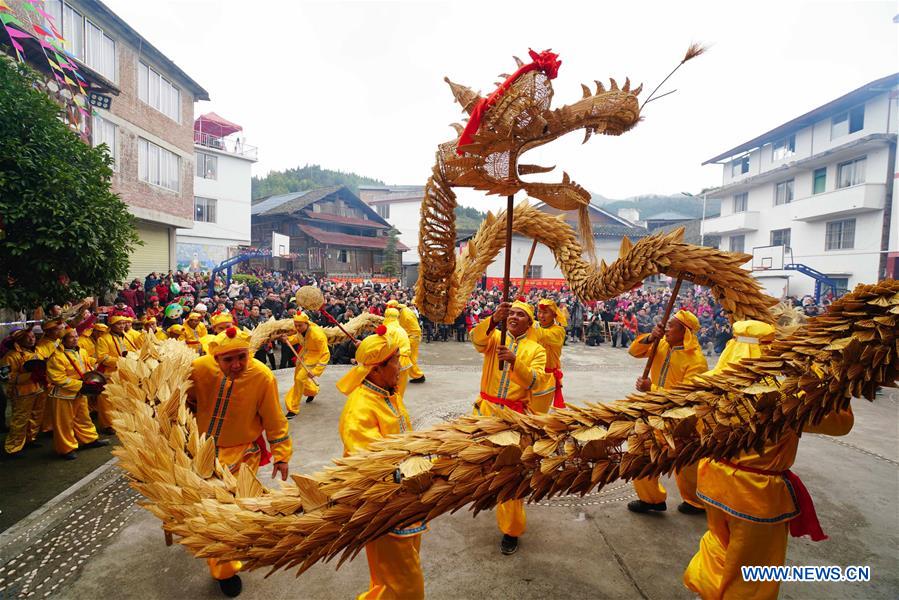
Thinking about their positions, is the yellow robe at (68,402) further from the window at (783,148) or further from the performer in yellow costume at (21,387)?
the window at (783,148)

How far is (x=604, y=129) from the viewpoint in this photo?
3174mm

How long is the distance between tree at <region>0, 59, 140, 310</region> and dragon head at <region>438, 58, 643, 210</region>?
3.36 m

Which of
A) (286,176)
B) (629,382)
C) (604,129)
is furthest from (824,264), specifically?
(286,176)

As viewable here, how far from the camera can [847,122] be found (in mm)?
15469

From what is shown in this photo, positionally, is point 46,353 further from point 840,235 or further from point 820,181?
point 820,181

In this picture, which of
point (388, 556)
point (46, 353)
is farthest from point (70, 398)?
point (388, 556)

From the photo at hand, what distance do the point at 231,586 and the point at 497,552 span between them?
194 centimetres

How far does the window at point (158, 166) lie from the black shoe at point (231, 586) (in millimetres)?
15284

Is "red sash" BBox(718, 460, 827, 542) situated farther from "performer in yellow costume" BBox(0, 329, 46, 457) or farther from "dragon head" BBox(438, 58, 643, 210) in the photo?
"performer in yellow costume" BBox(0, 329, 46, 457)

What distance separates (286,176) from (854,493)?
55.8m

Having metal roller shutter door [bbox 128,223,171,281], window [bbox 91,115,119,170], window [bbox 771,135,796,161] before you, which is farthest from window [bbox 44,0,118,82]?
window [bbox 771,135,796,161]

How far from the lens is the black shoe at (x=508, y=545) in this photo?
11.4 ft

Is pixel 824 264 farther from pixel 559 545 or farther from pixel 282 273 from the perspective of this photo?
pixel 282 273

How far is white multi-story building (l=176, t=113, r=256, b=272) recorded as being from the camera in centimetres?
2377
